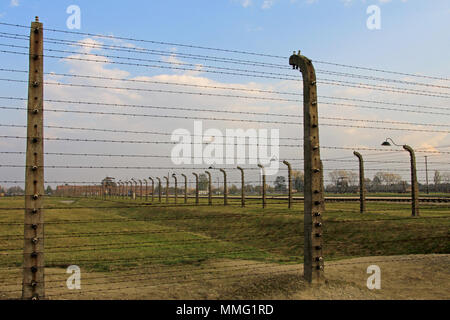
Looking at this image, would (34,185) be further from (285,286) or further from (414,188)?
(414,188)

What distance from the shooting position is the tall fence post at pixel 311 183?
6.39 meters

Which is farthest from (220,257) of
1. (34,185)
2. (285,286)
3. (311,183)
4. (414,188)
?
(414,188)

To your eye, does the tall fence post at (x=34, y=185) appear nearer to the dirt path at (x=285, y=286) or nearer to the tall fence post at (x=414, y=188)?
the dirt path at (x=285, y=286)

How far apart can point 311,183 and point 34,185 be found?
4187 millimetres

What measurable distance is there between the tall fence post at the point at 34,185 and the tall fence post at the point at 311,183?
13.2ft

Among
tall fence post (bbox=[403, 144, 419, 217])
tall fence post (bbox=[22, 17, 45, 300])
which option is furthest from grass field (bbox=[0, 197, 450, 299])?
tall fence post (bbox=[403, 144, 419, 217])

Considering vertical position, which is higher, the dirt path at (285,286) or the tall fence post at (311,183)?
the tall fence post at (311,183)

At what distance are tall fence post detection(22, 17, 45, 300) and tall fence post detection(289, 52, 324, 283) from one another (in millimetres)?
4022

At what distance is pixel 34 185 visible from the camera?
17.4 ft

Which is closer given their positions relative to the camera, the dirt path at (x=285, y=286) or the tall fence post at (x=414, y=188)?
the dirt path at (x=285, y=286)

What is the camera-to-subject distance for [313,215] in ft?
21.0

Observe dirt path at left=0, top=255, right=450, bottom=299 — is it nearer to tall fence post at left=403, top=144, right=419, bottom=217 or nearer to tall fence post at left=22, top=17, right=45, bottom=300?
tall fence post at left=22, top=17, right=45, bottom=300

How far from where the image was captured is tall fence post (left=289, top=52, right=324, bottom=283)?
6387mm

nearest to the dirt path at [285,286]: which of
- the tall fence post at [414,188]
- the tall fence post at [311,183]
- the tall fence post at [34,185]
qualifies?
the tall fence post at [311,183]
